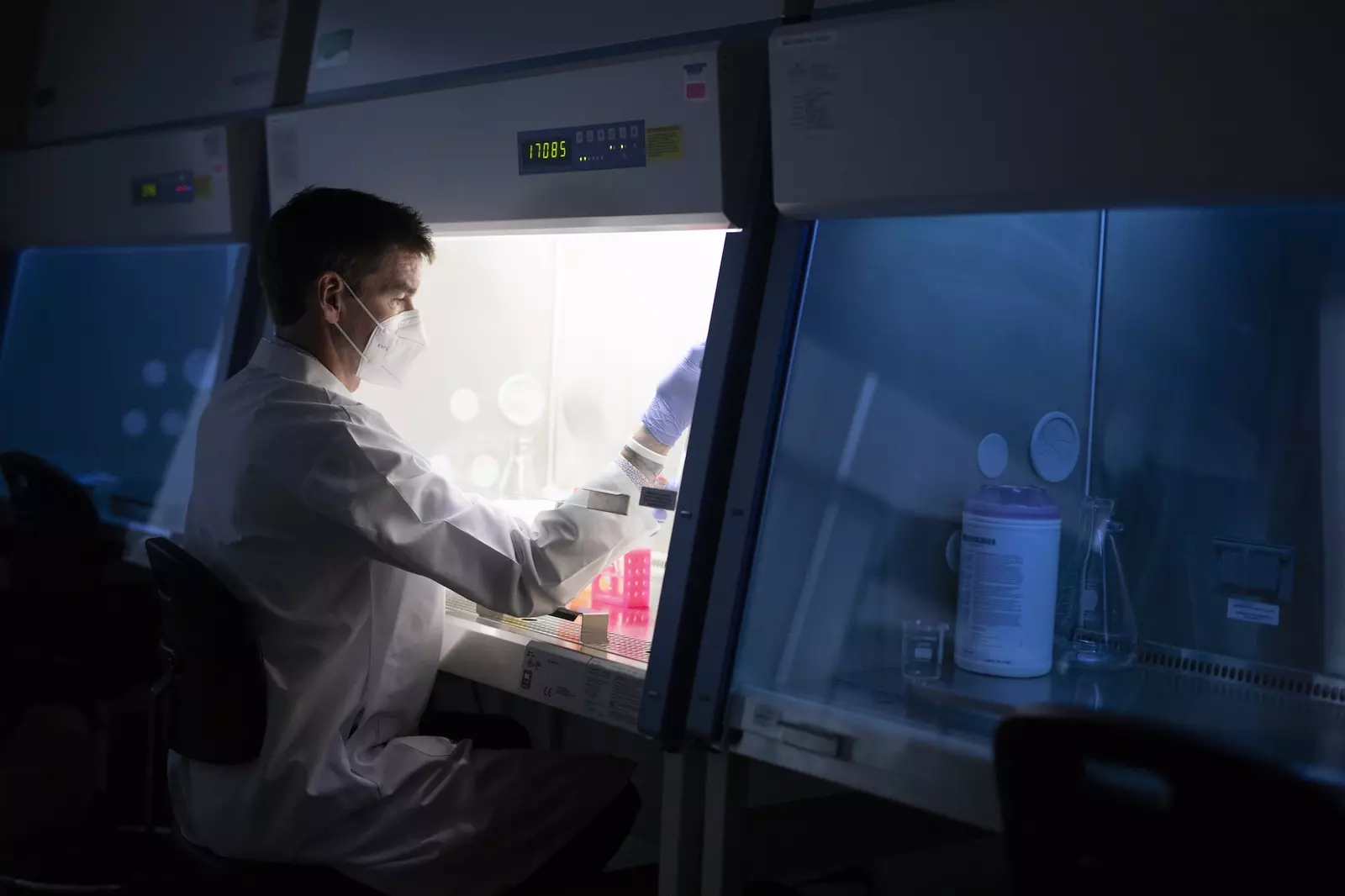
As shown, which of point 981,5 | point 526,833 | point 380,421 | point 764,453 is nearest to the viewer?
point 981,5

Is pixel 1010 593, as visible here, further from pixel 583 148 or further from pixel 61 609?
pixel 61 609

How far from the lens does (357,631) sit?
1.66 m

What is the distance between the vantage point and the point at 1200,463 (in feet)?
5.36

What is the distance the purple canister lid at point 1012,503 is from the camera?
1541 millimetres

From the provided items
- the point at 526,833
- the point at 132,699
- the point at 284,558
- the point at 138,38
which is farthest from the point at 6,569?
the point at 526,833

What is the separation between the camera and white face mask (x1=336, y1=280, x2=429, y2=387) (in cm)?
183

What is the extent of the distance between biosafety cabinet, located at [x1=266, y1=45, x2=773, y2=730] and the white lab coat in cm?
13

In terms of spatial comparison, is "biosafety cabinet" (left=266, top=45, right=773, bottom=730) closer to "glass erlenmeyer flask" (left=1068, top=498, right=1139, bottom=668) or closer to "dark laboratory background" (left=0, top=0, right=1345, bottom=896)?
"dark laboratory background" (left=0, top=0, right=1345, bottom=896)

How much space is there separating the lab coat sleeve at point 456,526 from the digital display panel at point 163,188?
1066mm

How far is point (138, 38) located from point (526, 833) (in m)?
2.08

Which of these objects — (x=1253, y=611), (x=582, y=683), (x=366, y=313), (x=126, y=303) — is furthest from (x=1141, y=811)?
(x=126, y=303)

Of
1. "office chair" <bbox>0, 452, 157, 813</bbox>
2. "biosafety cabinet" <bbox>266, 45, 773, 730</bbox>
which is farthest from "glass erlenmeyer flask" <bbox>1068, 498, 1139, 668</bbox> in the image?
"office chair" <bbox>0, 452, 157, 813</bbox>

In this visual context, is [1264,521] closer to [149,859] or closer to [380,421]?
[380,421]

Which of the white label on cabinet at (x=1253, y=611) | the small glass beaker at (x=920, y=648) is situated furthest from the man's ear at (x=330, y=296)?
the white label on cabinet at (x=1253, y=611)
